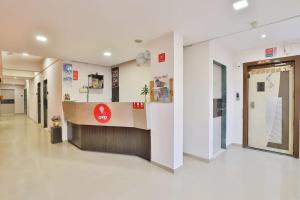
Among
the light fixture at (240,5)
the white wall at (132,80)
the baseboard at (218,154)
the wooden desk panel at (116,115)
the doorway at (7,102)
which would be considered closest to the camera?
the light fixture at (240,5)

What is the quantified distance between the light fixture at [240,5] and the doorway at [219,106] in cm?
176

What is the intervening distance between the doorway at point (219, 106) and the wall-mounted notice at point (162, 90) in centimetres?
143

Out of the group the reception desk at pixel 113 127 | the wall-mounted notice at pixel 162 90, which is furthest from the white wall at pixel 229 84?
the reception desk at pixel 113 127

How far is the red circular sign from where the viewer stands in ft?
12.1

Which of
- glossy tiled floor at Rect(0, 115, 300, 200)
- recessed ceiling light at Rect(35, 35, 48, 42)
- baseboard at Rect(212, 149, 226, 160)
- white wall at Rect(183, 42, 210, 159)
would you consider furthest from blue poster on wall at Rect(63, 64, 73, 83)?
baseboard at Rect(212, 149, 226, 160)

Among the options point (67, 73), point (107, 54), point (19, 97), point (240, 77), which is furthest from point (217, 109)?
point (19, 97)

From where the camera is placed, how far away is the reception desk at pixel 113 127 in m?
3.43

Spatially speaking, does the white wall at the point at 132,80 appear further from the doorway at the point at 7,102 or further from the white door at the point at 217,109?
the doorway at the point at 7,102

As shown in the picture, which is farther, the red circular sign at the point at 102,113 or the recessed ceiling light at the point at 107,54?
the recessed ceiling light at the point at 107,54

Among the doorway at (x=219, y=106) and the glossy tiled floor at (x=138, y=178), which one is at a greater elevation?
the doorway at (x=219, y=106)

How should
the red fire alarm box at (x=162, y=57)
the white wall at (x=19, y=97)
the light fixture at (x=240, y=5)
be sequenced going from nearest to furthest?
the light fixture at (x=240, y=5), the red fire alarm box at (x=162, y=57), the white wall at (x=19, y=97)

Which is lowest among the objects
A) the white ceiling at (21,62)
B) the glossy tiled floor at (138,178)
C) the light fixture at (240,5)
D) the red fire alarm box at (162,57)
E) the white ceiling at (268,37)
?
the glossy tiled floor at (138,178)

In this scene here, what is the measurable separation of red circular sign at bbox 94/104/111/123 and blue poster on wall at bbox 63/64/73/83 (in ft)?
6.51

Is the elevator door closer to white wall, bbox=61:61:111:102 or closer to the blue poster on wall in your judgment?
white wall, bbox=61:61:111:102
